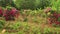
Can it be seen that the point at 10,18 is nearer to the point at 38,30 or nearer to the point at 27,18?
the point at 27,18

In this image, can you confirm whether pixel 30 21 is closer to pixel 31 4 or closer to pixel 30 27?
pixel 30 27

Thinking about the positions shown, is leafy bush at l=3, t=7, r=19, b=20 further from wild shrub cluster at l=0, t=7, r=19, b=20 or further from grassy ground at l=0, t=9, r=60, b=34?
grassy ground at l=0, t=9, r=60, b=34

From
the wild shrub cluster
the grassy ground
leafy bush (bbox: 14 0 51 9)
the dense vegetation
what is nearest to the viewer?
the grassy ground

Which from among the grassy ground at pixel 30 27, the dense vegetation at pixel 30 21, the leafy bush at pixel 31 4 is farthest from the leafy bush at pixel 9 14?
the leafy bush at pixel 31 4

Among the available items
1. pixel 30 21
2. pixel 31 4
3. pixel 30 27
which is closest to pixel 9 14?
pixel 30 21

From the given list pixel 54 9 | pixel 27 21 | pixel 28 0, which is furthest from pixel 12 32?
pixel 28 0

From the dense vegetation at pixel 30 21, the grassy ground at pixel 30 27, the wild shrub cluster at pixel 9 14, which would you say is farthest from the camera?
the wild shrub cluster at pixel 9 14

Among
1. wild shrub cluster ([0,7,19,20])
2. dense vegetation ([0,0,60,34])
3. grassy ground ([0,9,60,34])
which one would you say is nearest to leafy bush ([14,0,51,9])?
dense vegetation ([0,0,60,34])

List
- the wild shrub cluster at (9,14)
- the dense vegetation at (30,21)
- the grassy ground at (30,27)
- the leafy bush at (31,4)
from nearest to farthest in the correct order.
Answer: the grassy ground at (30,27), the dense vegetation at (30,21), the wild shrub cluster at (9,14), the leafy bush at (31,4)

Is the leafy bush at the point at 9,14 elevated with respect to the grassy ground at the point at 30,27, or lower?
elevated

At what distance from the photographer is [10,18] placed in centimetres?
1402

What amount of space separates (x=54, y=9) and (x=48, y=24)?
4.78 ft

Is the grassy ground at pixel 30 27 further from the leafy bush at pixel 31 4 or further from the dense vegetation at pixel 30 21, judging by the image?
the leafy bush at pixel 31 4

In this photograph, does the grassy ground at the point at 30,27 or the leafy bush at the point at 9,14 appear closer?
the grassy ground at the point at 30,27
